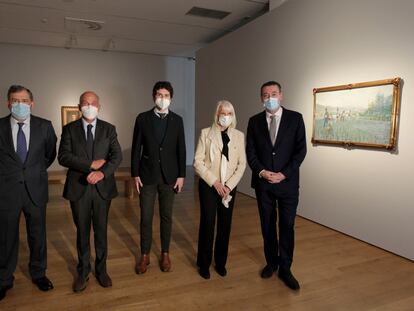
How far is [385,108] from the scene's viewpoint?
3.60 metres

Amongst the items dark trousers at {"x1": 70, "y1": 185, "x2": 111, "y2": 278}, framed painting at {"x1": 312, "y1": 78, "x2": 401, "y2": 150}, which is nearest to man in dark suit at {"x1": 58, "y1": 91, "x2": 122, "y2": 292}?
dark trousers at {"x1": 70, "y1": 185, "x2": 111, "y2": 278}

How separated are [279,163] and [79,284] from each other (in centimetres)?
195

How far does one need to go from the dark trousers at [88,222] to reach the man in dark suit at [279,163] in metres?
1.34

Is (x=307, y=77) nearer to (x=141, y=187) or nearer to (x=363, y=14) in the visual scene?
(x=363, y=14)

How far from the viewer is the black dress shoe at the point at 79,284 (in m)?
2.69

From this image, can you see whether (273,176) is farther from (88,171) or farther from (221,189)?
(88,171)

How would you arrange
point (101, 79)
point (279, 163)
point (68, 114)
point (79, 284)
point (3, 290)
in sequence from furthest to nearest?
point (101, 79) < point (68, 114) < point (279, 163) < point (79, 284) < point (3, 290)

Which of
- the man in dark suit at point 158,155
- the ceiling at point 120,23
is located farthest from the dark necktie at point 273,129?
the ceiling at point 120,23

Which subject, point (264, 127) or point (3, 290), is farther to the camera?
point (264, 127)

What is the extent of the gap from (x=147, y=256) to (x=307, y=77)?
3.32 metres

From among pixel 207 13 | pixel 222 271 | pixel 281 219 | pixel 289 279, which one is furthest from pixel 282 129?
pixel 207 13

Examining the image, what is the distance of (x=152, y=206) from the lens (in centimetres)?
298

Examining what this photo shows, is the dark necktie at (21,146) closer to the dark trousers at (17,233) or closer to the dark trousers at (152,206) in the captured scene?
the dark trousers at (17,233)

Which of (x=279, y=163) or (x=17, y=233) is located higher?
(x=279, y=163)
